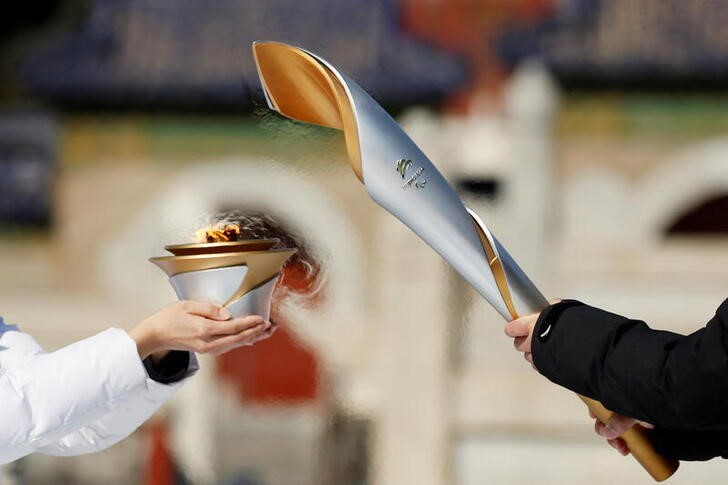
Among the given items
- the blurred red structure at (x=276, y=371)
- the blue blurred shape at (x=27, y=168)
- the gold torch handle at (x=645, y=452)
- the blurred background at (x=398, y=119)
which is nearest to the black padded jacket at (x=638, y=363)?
the gold torch handle at (x=645, y=452)

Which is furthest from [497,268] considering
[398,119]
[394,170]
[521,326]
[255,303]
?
[398,119]

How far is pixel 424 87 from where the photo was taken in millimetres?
7219

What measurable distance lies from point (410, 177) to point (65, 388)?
0.49 m

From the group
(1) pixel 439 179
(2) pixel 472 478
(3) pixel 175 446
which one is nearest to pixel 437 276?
(2) pixel 472 478

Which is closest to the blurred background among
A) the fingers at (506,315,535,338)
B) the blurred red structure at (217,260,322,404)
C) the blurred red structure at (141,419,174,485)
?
the blurred red structure at (217,260,322,404)

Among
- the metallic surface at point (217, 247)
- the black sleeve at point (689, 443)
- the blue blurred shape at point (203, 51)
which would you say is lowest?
the blue blurred shape at point (203, 51)

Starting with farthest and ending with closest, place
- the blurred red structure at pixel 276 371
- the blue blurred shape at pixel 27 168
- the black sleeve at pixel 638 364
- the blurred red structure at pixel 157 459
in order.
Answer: the blue blurred shape at pixel 27 168, the blurred red structure at pixel 276 371, the blurred red structure at pixel 157 459, the black sleeve at pixel 638 364

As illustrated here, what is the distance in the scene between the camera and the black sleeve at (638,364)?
4.23 ft

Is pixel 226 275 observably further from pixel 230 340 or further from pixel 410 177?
pixel 410 177

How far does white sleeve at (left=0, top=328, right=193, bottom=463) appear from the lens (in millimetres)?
1339

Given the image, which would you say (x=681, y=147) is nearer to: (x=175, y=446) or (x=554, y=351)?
(x=175, y=446)

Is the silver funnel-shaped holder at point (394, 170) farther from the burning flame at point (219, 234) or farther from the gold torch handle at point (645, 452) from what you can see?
the burning flame at point (219, 234)

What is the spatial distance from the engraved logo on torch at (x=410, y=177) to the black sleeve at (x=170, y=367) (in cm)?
37

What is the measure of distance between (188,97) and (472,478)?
15.3 ft
